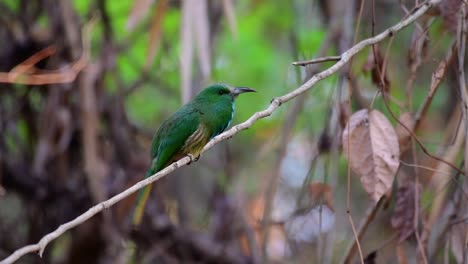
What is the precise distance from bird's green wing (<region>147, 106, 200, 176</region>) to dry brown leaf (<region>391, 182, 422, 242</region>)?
3.85 ft

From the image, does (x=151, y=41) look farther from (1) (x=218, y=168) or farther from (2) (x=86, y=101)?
(1) (x=218, y=168)

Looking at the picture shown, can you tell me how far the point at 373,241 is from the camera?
587 cm

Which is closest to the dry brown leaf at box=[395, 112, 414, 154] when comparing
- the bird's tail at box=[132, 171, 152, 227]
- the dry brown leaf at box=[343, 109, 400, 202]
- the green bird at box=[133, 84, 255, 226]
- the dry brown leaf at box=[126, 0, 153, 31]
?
the dry brown leaf at box=[343, 109, 400, 202]

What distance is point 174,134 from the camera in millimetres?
3812

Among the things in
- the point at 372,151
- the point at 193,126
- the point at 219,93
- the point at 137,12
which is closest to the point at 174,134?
the point at 193,126

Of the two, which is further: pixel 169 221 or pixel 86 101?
pixel 169 221

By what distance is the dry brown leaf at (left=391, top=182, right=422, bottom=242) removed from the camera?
10.2ft

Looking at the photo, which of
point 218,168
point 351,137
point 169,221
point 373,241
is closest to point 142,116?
point 218,168

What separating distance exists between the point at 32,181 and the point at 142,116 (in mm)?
1866

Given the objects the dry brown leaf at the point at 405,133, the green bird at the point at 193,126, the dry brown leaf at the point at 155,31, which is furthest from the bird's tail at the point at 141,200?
the dry brown leaf at the point at 405,133

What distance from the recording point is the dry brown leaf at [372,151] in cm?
268

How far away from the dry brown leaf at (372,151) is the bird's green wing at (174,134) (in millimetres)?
1204

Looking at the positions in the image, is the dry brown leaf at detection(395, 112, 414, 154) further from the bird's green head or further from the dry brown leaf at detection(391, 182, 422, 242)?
the bird's green head

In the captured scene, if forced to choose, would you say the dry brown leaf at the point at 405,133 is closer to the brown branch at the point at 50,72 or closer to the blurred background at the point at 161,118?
the blurred background at the point at 161,118
